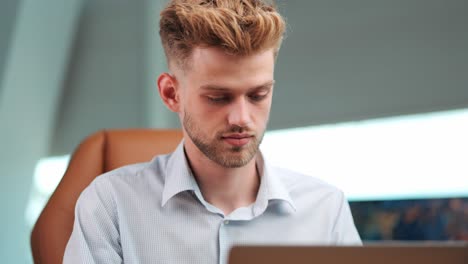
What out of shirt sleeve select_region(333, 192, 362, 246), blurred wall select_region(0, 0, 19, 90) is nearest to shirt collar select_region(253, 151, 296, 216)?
shirt sleeve select_region(333, 192, 362, 246)

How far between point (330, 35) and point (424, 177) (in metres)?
0.91

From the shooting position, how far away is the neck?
1.36 metres

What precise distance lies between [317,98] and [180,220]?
2.41 metres

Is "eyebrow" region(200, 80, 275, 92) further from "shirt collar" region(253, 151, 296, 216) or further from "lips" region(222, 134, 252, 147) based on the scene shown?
"shirt collar" region(253, 151, 296, 216)

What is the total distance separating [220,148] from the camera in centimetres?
127

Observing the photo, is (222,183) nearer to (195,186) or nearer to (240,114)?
(195,186)

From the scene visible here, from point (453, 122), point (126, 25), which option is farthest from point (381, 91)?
point (126, 25)

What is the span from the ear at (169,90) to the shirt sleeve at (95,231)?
222 millimetres

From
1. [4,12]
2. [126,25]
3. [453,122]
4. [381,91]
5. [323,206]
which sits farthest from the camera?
[126,25]

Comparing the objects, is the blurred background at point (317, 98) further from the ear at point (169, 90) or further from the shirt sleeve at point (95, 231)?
the shirt sleeve at point (95, 231)

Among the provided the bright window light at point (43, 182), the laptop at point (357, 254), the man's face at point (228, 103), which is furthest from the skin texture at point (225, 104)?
the bright window light at point (43, 182)

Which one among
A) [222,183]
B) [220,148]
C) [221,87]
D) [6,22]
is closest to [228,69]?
[221,87]

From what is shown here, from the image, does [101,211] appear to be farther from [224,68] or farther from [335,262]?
[335,262]

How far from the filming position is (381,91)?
3.40 metres
